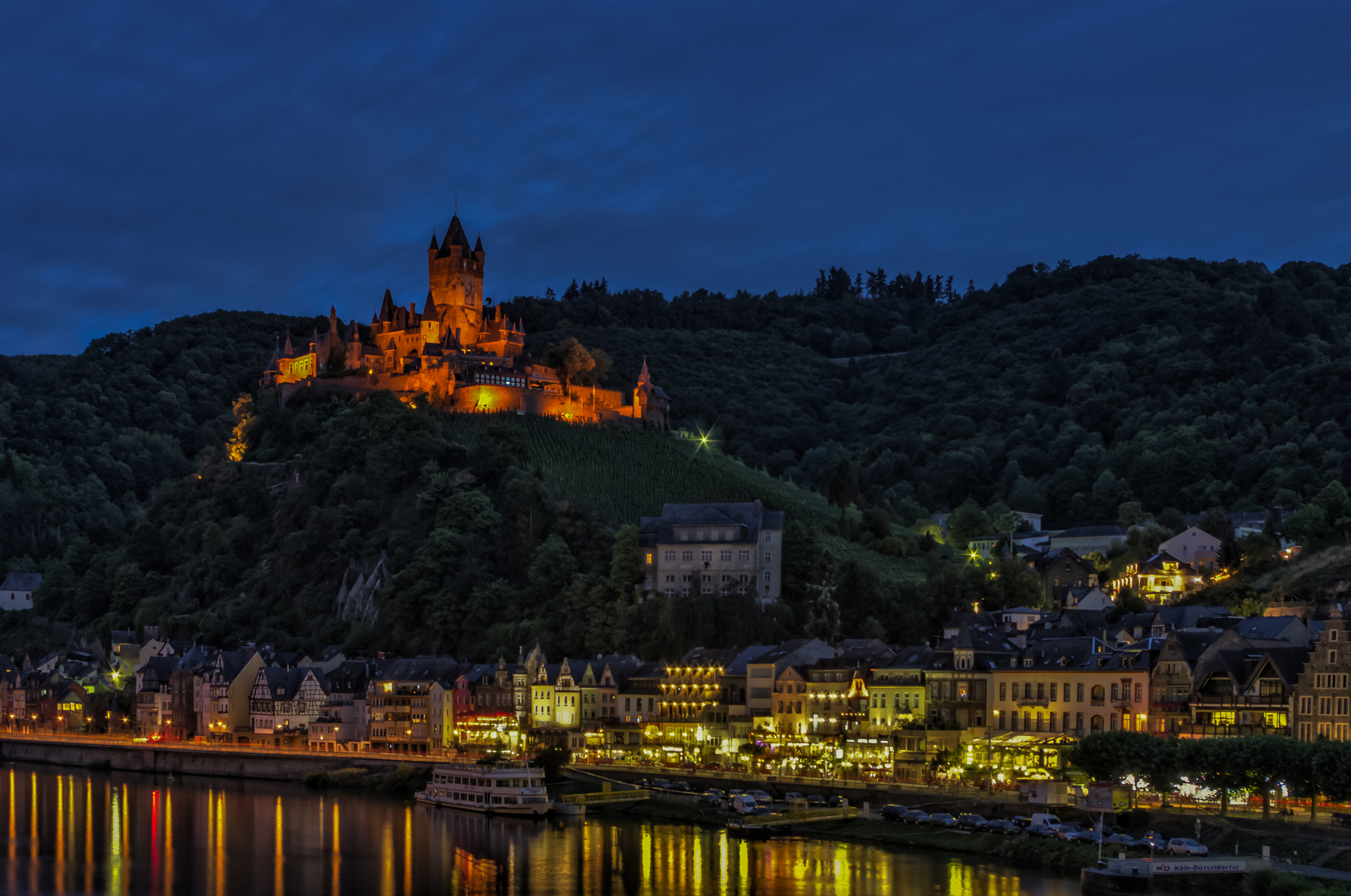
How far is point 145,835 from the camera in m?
70.1

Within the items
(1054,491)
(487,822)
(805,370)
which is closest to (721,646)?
(487,822)

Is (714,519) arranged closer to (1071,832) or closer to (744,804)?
(744,804)

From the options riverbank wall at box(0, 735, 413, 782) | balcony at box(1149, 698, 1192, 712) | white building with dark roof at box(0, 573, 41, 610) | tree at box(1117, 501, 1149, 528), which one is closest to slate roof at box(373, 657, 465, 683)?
riverbank wall at box(0, 735, 413, 782)

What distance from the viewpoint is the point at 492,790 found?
75.5 m

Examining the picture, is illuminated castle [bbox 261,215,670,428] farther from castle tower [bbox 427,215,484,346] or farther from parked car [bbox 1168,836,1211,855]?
parked car [bbox 1168,836,1211,855]

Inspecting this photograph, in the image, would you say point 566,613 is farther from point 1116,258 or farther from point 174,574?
point 1116,258

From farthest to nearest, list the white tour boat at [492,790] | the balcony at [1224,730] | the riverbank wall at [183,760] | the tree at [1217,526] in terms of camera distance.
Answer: the tree at [1217,526] < the riverbank wall at [183,760] < the white tour boat at [492,790] < the balcony at [1224,730]

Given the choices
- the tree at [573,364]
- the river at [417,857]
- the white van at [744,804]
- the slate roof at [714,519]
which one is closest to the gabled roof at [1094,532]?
the slate roof at [714,519]

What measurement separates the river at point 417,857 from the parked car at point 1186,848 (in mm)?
3921

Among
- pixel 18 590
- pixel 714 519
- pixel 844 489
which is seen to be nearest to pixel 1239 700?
pixel 714 519

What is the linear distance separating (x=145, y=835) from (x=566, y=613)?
3685cm

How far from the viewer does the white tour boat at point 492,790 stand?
7444cm

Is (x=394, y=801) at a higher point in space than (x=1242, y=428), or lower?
lower

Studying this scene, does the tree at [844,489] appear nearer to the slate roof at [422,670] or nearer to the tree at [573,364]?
Answer: the tree at [573,364]
